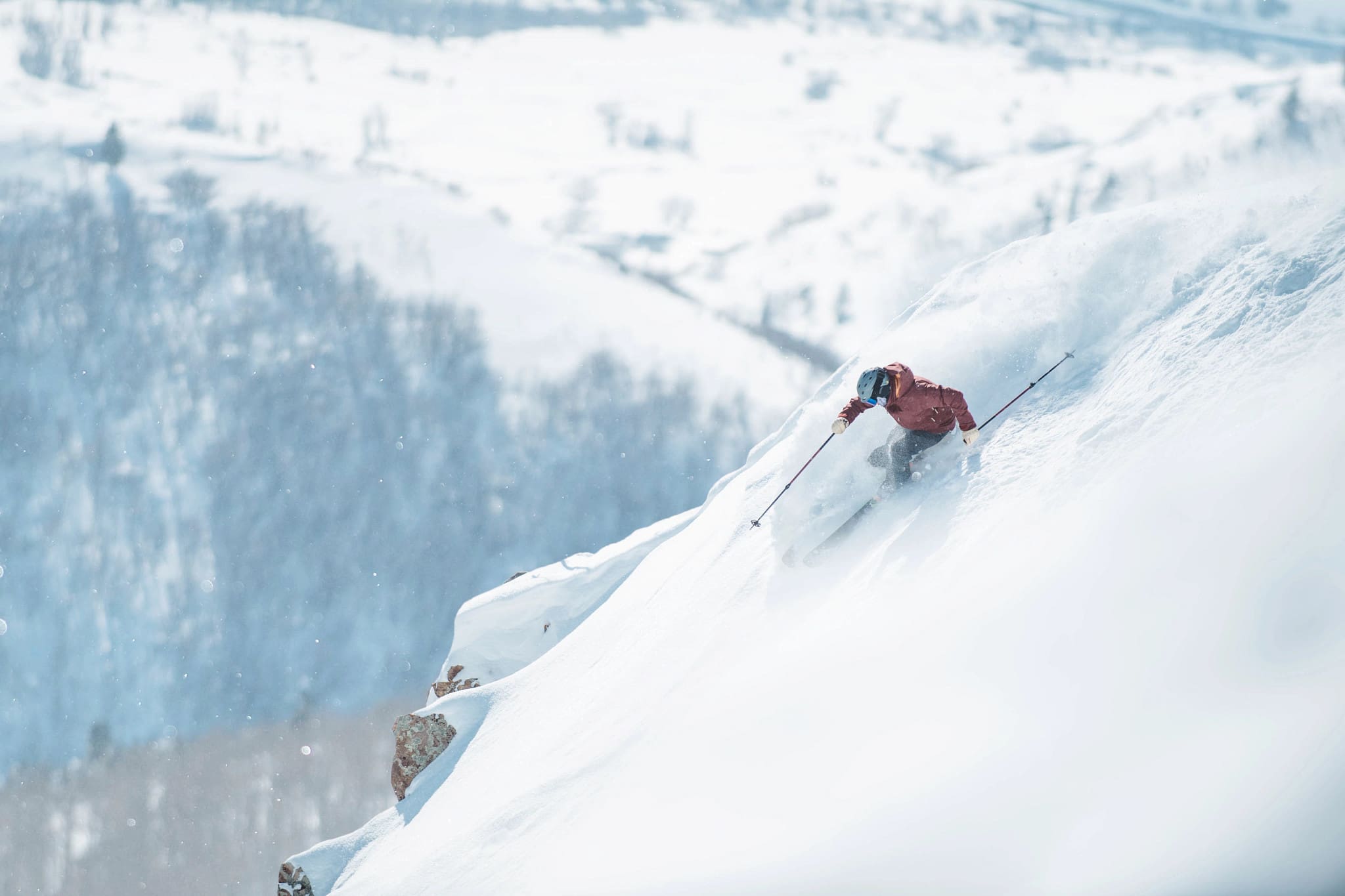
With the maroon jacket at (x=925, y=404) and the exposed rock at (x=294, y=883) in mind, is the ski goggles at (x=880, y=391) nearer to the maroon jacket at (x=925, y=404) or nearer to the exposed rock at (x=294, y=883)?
the maroon jacket at (x=925, y=404)

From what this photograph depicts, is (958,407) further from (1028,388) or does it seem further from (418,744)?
(418,744)

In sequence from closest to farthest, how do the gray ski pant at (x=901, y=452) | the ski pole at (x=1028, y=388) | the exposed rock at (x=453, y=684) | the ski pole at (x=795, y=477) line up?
the gray ski pant at (x=901, y=452)
the ski pole at (x=1028, y=388)
the ski pole at (x=795, y=477)
the exposed rock at (x=453, y=684)

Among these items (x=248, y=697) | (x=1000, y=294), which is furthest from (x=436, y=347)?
(x=1000, y=294)

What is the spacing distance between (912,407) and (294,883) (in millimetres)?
11621

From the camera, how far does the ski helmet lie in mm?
9930

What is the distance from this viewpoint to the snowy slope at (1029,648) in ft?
18.5

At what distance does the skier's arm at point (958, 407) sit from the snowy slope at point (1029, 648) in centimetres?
51

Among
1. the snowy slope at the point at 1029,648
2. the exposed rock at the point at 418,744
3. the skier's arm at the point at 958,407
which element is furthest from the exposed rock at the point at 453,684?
the skier's arm at the point at 958,407

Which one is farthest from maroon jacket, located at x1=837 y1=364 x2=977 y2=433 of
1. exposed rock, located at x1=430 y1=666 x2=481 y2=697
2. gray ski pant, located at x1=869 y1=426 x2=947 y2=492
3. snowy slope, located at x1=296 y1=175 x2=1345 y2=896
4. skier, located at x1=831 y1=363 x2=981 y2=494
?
exposed rock, located at x1=430 y1=666 x2=481 y2=697

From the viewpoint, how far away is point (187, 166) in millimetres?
148625

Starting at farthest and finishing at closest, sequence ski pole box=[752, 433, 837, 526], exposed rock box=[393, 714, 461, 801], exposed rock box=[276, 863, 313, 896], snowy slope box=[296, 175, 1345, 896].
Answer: exposed rock box=[393, 714, 461, 801] < exposed rock box=[276, 863, 313, 896] < ski pole box=[752, 433, 837, 526] < snowy slope box=[296, 175, 1345, 896]

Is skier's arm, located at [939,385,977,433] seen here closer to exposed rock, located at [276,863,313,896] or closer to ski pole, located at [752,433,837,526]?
ski pole, located at [752,433,837,526]

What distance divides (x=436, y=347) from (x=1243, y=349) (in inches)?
5060

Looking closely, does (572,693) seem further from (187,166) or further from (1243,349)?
(187,166)
